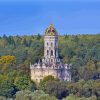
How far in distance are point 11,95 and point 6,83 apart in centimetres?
344

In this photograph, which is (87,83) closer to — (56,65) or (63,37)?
(56,65)

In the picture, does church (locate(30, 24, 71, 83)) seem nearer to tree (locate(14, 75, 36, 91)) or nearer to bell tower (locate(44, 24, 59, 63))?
bell tower (locate(44, 24, 59, 63))

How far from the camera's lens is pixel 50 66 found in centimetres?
10381

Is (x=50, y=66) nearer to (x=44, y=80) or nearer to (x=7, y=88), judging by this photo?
A: (x=44, y=80)

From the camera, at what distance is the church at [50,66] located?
104m

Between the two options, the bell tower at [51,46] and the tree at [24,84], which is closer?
the tree at [24,84]

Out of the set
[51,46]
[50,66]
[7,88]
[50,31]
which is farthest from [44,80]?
[50,31]

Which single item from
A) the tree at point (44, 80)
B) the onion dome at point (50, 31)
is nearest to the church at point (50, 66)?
the onion dome at point (50, 31)

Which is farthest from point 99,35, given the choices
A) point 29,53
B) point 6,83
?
point 6,83

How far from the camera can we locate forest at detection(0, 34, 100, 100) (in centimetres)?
9625

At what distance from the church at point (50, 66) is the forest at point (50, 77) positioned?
83cm

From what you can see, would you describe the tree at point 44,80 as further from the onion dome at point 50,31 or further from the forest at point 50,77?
the onion dome at point 50,31

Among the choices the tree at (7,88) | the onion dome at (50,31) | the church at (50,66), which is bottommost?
the tree at (7,88)

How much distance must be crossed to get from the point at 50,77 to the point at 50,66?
2.34m
